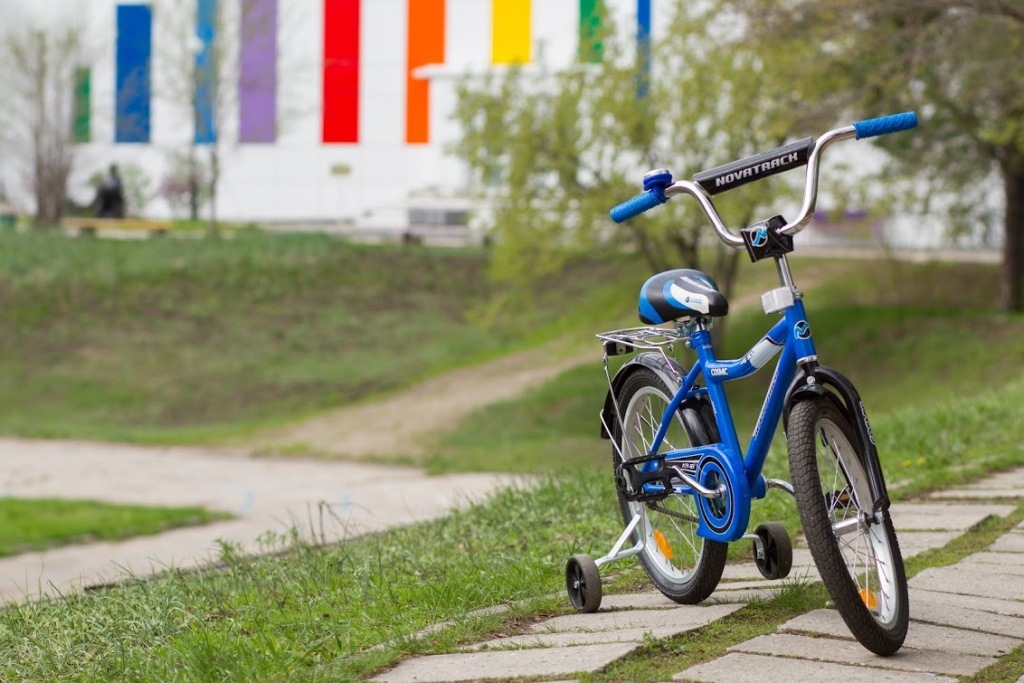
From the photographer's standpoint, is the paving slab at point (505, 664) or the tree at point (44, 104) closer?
the paving slab at point (505, 664)

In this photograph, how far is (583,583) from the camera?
13.1 ft

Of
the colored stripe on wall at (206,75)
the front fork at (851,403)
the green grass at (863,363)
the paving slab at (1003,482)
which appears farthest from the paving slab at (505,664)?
the colored stripe on wall at (206,75)

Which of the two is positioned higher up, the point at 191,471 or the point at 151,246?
the point at 151,246

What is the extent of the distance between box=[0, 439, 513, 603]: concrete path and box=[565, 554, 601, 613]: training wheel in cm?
724

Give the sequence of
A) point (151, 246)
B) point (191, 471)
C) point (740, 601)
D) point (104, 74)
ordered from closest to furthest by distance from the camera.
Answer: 1. point (740, 601)
2. point (191, 471)
3. point (151, 246)
4. point (104, 74)

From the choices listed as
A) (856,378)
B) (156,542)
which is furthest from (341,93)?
(156,542)

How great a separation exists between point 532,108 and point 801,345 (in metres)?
17.1

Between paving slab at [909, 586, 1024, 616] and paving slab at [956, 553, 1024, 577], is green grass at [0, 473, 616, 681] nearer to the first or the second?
paving slab at [909, 586, 1024, 616]

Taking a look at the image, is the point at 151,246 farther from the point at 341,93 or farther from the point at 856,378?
the point at 856,378

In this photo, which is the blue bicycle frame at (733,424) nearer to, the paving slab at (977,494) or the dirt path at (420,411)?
the paving slab at (977,494)

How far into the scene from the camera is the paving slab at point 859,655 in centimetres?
329

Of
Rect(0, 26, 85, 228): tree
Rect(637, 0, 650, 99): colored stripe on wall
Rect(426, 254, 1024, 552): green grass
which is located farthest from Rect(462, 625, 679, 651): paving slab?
Rect(0, 26, 85, 228): tree

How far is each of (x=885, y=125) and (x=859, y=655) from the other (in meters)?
1.43

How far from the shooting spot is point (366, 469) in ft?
59.2
